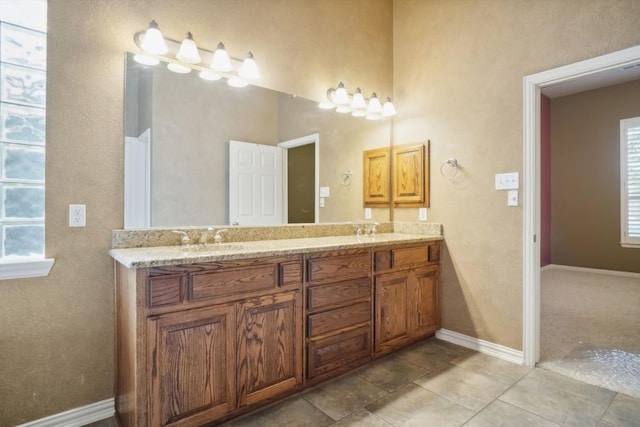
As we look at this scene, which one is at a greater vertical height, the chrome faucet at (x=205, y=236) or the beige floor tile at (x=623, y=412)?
the chrome faucet at (x=205, y=236)

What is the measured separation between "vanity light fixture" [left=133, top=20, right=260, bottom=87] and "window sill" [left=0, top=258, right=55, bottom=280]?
1.19m

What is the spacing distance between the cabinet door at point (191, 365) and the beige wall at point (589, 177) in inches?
252

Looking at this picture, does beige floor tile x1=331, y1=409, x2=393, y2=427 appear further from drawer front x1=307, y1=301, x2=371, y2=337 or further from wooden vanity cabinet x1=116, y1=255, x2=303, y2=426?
drawer front x1=307, y1=301, x2=371, y2=337

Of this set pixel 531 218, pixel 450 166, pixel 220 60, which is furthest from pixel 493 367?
pixel 220 60

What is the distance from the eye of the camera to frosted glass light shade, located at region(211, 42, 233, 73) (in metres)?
2.14

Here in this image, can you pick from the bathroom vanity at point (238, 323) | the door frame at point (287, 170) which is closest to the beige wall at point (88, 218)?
the bathroom vanity at point (238, 323)

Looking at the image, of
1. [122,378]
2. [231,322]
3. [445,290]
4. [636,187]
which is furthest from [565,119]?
[122,378]

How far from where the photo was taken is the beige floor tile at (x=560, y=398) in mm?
1813

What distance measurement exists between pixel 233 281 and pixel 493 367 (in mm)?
1935

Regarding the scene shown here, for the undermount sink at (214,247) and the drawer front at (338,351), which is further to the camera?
the drawer front at (338,351)

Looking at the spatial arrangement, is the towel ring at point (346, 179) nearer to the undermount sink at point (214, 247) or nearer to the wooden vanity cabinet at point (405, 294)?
the wooden vanity cabinet at point (405, 294)

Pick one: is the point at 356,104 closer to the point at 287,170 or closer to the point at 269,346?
the point at 287,170

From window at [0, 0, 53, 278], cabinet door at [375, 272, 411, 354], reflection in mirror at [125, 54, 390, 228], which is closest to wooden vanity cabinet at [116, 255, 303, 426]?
window at [0, 0, 53, 278]

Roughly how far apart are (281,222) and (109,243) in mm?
1114
